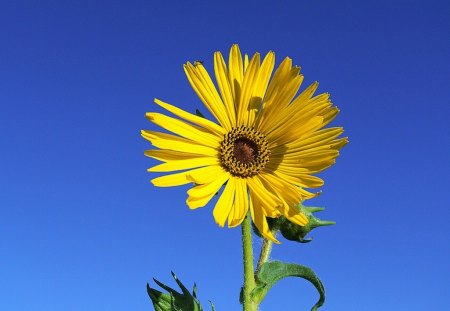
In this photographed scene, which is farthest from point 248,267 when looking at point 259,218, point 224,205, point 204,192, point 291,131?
point 291,131

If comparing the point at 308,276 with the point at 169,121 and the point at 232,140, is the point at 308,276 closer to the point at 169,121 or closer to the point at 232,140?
the point at 232,140

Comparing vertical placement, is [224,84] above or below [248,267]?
above

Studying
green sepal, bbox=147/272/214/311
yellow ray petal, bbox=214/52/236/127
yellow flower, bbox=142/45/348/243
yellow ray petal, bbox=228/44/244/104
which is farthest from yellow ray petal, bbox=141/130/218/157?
green sepal, bbox=147/272/214/311

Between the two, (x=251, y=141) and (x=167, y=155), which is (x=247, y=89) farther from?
(x=167, y=155)

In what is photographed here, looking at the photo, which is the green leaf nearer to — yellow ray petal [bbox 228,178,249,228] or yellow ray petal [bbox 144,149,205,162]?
yellow ray petal [bbox 228,178,249,228]

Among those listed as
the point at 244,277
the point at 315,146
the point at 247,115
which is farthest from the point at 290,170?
the point at 244,277

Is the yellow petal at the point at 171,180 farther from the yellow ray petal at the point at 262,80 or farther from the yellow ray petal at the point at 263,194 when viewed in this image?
the yellow ray petal at the point at 262,80
